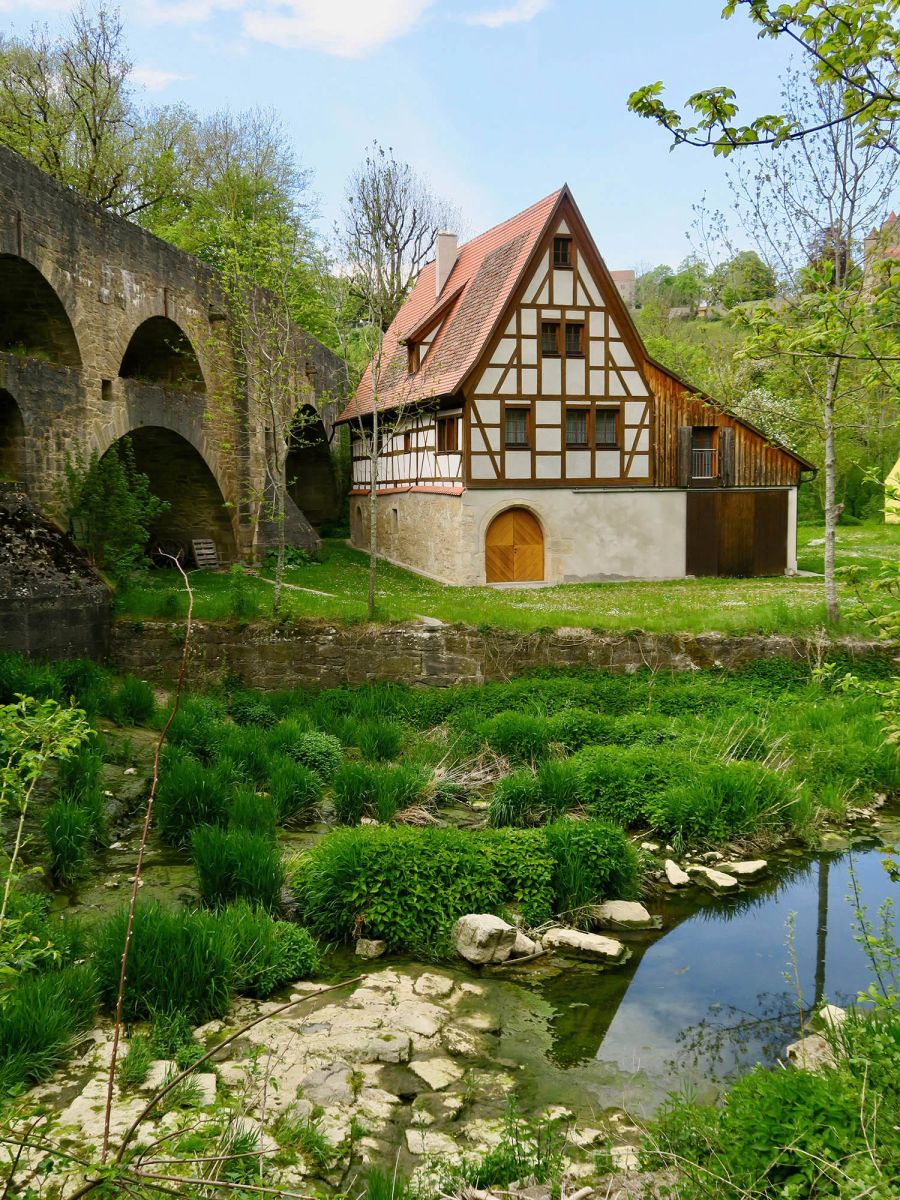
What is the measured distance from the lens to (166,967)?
6258 mm

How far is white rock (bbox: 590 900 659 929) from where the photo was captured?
8.25 m

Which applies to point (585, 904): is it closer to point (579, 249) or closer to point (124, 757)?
point (124, 757)

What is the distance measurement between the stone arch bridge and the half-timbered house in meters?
3.19

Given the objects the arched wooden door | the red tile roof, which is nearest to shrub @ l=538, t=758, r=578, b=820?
the red tile roof

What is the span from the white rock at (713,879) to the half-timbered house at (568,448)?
41.7ft

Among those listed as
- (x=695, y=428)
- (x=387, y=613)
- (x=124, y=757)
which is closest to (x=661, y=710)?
(x=387, y=613)

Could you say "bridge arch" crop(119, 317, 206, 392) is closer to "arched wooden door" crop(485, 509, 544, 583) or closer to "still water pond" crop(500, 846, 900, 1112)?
"arched wooden door" crop(485, 509, 544, 583)

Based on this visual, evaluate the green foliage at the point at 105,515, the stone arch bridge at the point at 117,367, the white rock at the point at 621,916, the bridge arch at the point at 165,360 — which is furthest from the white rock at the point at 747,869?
the bridge arch at the point at 165,360

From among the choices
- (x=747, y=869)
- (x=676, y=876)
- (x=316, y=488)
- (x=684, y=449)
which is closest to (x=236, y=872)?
(x=676, y=876)

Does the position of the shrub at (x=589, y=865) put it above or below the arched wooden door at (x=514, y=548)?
below

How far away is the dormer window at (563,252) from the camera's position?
21.2 m

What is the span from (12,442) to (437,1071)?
1082 cm

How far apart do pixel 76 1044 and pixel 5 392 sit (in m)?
9.87

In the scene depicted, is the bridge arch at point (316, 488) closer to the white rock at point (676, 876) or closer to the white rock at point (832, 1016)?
the white rock at point (676, 876)
